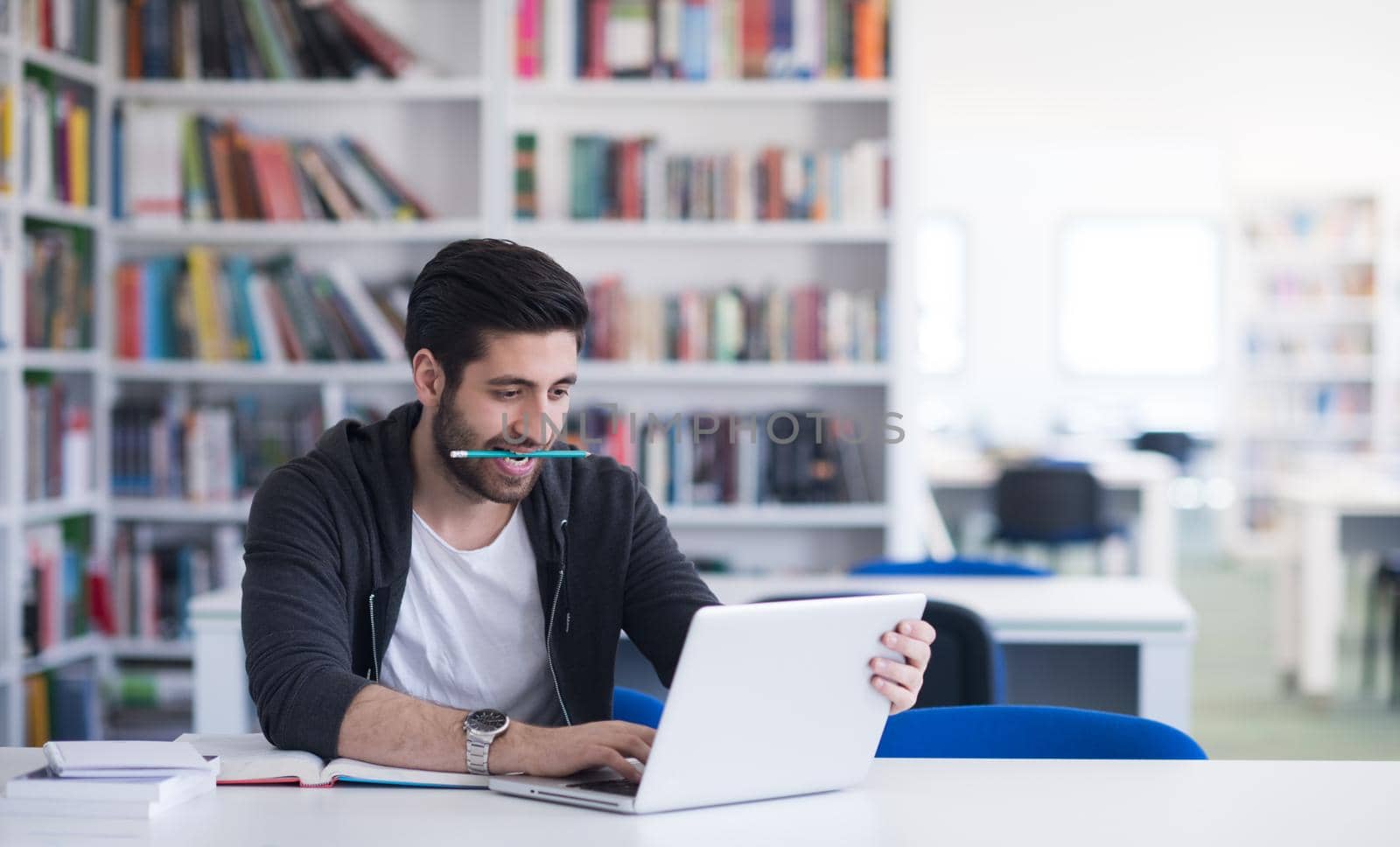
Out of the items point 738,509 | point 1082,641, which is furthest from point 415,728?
point 738,509

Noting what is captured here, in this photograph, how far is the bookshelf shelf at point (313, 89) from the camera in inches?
156

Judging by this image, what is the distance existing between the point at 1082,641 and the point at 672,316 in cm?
170

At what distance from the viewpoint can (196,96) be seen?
401 cm

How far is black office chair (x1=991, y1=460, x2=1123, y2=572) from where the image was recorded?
596 cm

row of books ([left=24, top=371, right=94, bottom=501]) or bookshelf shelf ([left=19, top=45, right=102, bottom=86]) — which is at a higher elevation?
bookshelf shelf ([left=19, top=45, right=102, bottom=86])

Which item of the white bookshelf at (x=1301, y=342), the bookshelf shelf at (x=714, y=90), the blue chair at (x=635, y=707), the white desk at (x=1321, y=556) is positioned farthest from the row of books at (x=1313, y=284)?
the blue chair at (x=635, y=707)

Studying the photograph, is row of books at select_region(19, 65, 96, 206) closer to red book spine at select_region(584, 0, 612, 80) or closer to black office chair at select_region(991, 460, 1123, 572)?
red book spine at select_region(584, 0, 612, 80)

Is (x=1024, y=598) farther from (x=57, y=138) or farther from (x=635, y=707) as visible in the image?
(x=57, y=138)

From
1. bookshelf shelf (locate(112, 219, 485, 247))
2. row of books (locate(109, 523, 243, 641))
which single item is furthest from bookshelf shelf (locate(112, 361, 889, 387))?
row of books (locate(109, 523, 243, 641))

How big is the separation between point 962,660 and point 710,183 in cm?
206

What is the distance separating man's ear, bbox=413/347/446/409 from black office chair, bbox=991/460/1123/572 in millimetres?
4486

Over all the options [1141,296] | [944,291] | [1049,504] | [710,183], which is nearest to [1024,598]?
[710,183]

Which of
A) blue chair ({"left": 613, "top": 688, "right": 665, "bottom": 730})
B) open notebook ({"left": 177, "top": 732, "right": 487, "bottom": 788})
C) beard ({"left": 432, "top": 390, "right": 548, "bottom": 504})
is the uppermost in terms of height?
beard ({"left": 432, "top": 390, "right": 548, "bottom": 504})

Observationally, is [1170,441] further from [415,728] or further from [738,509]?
[415,728]
